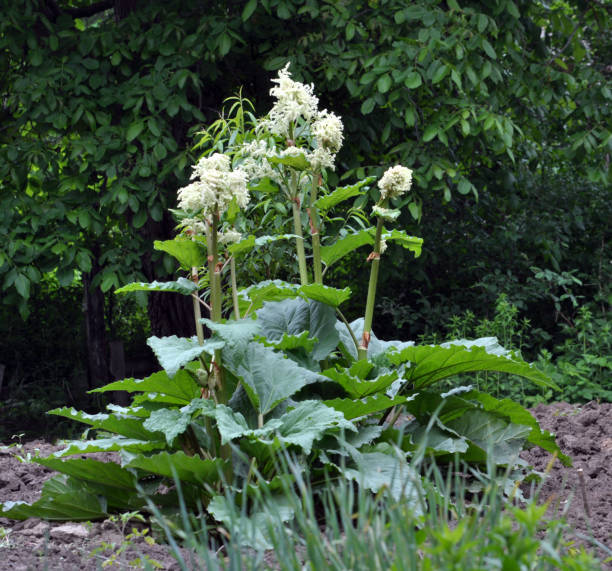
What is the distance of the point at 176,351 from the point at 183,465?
0.37 meters

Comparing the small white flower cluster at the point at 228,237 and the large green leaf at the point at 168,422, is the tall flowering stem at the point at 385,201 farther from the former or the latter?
the large green leaf at the point at 168,422

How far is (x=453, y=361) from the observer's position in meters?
2.85

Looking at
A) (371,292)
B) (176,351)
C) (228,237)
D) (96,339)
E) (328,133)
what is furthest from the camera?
(96,339)

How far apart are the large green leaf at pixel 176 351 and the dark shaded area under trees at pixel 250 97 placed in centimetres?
243

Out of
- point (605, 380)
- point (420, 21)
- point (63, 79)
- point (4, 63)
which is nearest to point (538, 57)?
point (420, 21)

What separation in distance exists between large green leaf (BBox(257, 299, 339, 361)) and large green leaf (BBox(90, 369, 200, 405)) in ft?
1.32

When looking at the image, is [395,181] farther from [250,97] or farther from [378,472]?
[250,97]

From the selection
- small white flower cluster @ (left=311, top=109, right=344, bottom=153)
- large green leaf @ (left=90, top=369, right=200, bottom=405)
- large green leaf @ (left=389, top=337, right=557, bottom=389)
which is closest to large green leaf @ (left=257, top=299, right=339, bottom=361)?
large green leaf @ (left=389, top=337, right=557, bottom=389)

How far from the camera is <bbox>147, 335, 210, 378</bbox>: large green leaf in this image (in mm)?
2193

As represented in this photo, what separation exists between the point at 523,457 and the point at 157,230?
3251mm

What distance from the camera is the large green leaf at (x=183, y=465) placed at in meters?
2.34

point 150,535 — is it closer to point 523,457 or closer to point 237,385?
point 237,385

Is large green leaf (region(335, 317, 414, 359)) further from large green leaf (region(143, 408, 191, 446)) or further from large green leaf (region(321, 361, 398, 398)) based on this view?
large green leaf (region(143, 408, 191, 446))

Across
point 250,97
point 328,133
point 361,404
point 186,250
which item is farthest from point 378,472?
point 250,97
